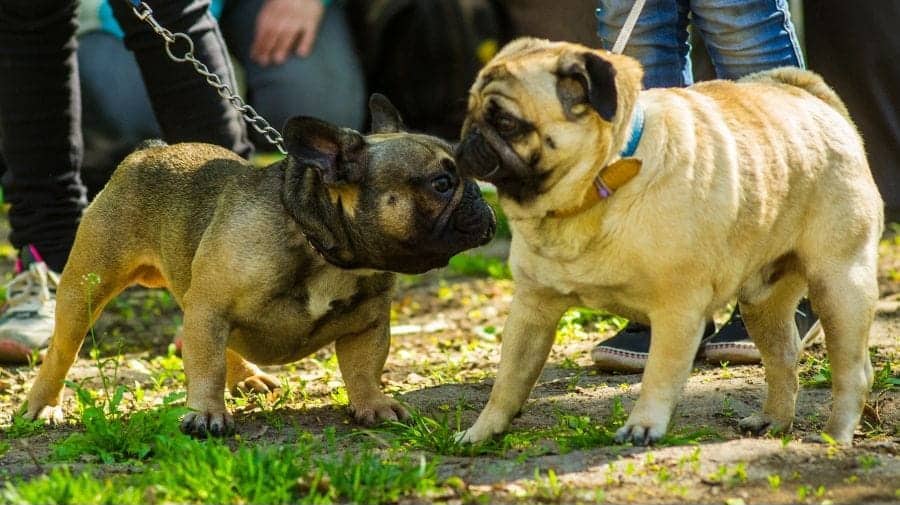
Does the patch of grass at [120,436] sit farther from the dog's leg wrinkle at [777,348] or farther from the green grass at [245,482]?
the dog's leg wrinkle at [777,348]

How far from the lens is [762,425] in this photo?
449cm

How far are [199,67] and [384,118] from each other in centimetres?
98

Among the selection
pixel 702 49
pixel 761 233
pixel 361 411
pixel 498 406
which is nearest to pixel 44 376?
pixel 361 411

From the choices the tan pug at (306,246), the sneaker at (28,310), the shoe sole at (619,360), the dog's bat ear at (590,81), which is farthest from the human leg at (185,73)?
the dog's bat ear at (590,81)

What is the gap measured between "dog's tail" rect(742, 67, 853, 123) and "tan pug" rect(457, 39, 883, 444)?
83 mm

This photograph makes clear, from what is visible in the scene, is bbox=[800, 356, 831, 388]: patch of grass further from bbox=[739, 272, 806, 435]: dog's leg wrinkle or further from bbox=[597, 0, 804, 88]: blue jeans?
bbox=[597, 0, 804, 88]: blue jeans

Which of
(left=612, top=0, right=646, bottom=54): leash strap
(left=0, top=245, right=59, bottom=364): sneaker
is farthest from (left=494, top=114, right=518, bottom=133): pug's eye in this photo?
(left=0, top=245, right=59, bottom=364): sneaker

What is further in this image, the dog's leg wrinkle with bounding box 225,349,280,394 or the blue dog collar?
the dog's leg wrinkle with bounding box 225,349,280,394

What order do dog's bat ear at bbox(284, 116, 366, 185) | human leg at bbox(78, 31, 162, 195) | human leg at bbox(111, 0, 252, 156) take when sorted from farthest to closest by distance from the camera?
1. human leg at bbox(78, 31, 162, 195)
2. human leg at bbox(111, 0, 252, 156)
3. dog's bat ear at bbox(284, 116, 366, 185)

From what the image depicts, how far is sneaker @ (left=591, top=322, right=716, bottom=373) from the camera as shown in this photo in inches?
217

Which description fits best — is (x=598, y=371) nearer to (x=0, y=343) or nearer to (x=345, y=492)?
(x=345, y=492)

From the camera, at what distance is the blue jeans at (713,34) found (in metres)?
4.91

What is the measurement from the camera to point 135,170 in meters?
5.16

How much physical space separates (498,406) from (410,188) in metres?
0.85
